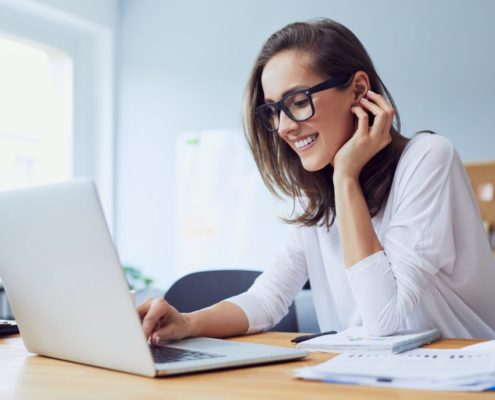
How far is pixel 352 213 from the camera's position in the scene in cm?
141

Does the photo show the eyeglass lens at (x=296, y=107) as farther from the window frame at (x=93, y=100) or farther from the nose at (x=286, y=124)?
the window frame at (x=93, y=100)

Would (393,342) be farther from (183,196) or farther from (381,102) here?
(183,196)

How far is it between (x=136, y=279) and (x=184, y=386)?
139 inches

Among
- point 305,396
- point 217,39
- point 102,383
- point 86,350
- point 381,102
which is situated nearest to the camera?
point 305,396

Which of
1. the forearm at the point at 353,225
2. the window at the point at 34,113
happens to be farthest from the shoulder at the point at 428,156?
the window at the point at 34,113

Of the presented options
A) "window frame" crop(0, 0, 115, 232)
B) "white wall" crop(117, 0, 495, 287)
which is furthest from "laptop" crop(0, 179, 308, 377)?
"window frame" crop(0, 0, 115, 232)

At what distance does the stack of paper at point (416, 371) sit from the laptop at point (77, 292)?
0.14 meters

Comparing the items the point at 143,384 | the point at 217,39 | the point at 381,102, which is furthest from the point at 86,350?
the point at 217,39

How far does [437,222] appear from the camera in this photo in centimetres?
141

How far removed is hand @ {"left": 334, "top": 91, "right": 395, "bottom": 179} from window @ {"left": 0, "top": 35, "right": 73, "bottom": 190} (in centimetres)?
290

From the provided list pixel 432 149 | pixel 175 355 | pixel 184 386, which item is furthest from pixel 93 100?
pixel 184 386

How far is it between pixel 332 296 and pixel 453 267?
13.8 inches

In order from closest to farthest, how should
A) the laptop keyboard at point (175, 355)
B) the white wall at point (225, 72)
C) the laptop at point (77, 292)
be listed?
1. the laptop at point (77, 292)
2. the laptop keyboard at point (175, 355)
3. the white wall at point (225, 72)

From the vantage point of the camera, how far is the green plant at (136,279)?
433 cm
